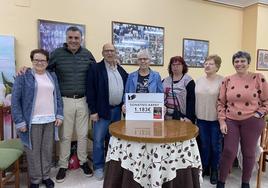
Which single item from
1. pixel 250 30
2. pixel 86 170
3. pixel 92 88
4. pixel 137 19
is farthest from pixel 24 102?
pixel 250 30

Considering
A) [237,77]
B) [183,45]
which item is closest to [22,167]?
[237,77]

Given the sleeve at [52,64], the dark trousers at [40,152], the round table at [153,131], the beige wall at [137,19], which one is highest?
the beige wall at [137,19]

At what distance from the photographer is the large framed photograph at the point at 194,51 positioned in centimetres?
409

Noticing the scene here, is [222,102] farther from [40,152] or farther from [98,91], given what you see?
[40,152]

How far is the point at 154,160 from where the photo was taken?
154 cm

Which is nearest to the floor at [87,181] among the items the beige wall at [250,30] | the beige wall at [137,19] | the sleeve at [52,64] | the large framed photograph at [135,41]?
the sleeve at [52,64]

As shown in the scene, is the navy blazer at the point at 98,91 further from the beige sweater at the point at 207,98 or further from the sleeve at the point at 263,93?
Answer: the sleeve at the point at 263,93

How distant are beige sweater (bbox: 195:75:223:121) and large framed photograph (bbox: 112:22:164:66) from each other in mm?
1422

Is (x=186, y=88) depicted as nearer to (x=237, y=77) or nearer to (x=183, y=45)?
(x=237, y=77)

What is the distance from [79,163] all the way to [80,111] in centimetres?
72

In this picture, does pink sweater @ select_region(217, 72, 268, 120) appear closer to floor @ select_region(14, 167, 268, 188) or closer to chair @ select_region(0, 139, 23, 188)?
floor @ select_region(14, 167, 268, 188)

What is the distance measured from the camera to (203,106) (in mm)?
2424

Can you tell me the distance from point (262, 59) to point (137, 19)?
268 centimetres

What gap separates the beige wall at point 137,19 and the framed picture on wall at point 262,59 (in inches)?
17.5
